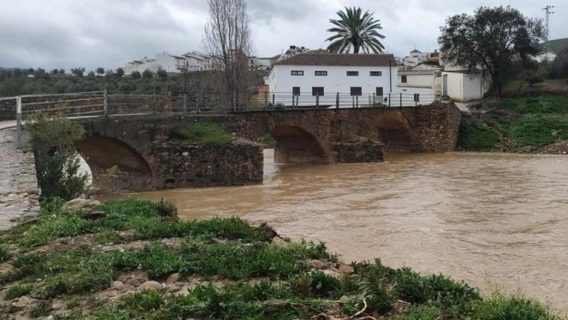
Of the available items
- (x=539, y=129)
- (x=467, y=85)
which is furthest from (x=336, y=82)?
(x=539, y=129)

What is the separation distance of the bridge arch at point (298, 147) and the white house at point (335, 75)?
18.1 m

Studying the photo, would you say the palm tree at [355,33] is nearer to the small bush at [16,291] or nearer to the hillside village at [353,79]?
the hillside village at [353,79]

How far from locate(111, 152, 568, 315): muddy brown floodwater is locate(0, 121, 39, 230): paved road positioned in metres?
4.03

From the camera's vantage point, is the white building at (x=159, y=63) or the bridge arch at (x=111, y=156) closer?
the bridge arch at (x=111, y=156)

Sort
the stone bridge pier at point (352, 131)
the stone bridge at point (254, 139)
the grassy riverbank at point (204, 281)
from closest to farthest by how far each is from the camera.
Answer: the grassy riverbank at point (204, 281)
the stone bridge at point (254, 139)
the stone bridge pier at point (352, 131)

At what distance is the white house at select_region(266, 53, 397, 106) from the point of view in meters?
50.0

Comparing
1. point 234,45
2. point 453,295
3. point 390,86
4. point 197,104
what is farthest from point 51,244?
point 390,86

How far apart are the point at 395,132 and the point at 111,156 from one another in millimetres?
21405

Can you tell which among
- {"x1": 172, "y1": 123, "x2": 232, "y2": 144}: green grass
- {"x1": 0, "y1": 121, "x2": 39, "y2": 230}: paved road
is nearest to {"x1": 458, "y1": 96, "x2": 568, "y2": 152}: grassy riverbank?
{"x1": 172, "y1": 123, "x2": 232, "y2": 144}: green grass

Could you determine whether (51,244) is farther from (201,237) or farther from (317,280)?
(317,280)

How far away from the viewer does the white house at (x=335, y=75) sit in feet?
164

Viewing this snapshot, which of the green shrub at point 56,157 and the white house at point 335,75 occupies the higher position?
the white house at point 335,75

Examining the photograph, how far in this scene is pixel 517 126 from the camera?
1510 inches

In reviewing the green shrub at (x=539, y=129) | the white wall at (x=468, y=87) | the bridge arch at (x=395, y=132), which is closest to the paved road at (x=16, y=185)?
the bridge arch at (x=395, y=132)
